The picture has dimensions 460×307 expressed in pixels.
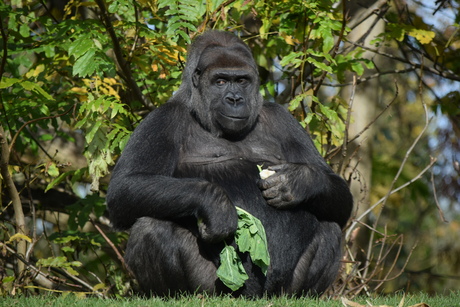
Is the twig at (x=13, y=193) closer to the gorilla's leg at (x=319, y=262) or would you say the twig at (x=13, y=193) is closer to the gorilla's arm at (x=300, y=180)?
the gorilla's arm at (x=300, y=180)

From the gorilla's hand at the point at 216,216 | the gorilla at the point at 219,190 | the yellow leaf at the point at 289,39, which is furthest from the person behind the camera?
the yellow leaf at the point at 289,39

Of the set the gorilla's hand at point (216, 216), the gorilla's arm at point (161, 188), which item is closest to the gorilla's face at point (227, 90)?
the gorilla's arm at point (161, 188)

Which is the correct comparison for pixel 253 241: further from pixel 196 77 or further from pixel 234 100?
pixel 196 77

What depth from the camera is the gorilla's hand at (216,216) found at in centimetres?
428

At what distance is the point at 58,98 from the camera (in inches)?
246

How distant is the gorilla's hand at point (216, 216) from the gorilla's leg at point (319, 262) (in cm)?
78

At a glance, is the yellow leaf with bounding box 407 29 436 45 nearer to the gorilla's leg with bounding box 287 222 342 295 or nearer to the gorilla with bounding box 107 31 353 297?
the gorilla with bounding box 107 31 353 297

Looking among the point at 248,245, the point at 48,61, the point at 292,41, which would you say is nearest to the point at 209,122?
the point at 248,245

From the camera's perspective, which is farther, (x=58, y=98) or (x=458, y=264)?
(x=458, y=264)

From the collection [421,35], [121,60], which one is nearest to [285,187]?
[121,60]

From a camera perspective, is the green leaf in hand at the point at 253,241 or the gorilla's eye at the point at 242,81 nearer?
the green leaf in hand at the point at 253,241

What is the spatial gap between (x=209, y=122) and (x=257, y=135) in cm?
41

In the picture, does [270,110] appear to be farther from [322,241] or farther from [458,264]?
[458,264]

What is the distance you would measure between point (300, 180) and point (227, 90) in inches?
34.1
